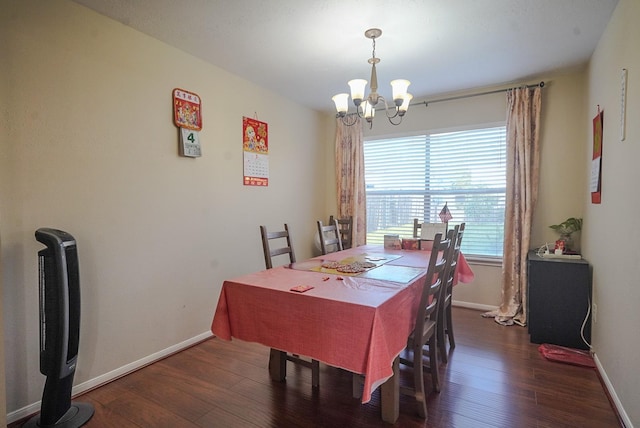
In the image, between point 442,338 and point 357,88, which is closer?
point 357,88

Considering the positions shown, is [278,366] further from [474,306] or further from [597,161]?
[597,161]

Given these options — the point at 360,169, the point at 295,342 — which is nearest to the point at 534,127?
the point at 360,169

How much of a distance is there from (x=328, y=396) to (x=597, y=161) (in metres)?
2.56

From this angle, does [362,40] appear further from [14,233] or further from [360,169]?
[14,233]

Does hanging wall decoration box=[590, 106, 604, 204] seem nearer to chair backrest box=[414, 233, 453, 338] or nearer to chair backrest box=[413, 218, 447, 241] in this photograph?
chair backrest box=[413, 218, 447, 241]

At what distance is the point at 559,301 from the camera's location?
2732mm

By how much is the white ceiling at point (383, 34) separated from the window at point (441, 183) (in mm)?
758

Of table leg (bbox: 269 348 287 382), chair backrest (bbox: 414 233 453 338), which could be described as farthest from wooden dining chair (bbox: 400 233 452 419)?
table leg (bbox: 269 348 287 382)

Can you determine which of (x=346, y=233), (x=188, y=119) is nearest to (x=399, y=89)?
(x=188, y=119)

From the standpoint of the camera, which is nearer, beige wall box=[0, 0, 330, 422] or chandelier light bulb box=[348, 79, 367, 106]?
beige wall box=[0, 0, 330, 422]

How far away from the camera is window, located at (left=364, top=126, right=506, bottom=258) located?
3.67 m

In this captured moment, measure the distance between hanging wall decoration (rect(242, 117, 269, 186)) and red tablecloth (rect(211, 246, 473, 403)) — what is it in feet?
5.53

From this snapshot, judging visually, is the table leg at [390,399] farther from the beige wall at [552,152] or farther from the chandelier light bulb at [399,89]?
the beige wall at [552,152]

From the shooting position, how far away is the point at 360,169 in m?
4.33
